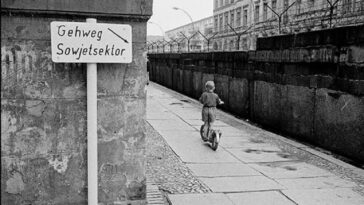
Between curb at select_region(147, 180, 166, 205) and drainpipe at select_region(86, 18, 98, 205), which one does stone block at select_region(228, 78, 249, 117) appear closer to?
curb at select_region(147, 180, 166, 205)

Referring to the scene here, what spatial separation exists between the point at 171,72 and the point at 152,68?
22.2ft

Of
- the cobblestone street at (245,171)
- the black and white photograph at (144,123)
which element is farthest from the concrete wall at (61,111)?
the cobblestone street at (245,171)

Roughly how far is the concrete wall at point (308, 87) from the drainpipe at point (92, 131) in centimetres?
504

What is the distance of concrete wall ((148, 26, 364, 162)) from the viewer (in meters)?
7.00

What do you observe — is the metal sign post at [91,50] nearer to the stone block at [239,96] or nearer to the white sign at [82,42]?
the white sign at [82,42]

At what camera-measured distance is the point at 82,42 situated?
10.8 ft

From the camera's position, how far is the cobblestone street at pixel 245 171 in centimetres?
510

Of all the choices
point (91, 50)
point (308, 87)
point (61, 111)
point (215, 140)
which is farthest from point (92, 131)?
point (308, 87)

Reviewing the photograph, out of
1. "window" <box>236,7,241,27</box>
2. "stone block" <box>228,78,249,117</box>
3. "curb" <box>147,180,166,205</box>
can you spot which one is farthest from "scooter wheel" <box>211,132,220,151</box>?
"window" <box>236,7,241,27</box>

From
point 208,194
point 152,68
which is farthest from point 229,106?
point 152,68

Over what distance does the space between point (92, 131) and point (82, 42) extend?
79cm

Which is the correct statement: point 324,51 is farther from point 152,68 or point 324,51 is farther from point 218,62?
point 152,68

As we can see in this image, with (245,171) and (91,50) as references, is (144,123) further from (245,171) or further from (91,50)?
(245,171)

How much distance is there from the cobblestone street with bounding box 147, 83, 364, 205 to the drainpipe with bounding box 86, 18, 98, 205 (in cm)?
140
